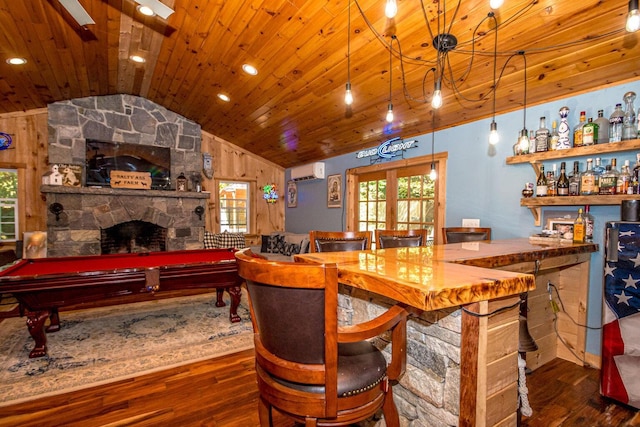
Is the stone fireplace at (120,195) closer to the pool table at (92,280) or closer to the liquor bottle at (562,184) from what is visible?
the pool table at (92,280)

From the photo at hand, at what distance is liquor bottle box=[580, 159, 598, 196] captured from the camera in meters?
2.28

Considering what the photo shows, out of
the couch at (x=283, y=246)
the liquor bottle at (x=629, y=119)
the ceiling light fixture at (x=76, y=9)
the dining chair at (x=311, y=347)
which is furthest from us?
the couch at (x=283, y=246)

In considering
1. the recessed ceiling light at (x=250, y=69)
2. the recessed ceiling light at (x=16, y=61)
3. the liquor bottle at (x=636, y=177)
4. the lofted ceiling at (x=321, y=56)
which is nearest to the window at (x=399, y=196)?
the lofted ceiling at (x=321, y=56)

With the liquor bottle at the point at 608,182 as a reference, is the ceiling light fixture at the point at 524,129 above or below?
above

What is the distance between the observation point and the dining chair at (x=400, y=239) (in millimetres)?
2553

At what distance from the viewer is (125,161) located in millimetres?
5188

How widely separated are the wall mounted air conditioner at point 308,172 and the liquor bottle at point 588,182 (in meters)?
3.90

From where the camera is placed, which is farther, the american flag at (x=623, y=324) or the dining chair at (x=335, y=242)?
the dining chair at (x=335, y=242)

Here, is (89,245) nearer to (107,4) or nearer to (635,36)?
(107,4)

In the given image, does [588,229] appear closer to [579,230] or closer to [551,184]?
[579,230]

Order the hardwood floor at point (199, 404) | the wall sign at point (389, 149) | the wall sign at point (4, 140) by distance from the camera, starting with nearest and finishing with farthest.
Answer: the hardwood floor at point (199, 404), the wall sign at point (389, 149), the wall sign at point (4, 140)

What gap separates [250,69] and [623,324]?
13.1 feet

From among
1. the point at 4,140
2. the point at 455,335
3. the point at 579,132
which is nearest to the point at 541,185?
the point at 579,132

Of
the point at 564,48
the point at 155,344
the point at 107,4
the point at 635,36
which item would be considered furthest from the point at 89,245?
the point at 635,36
